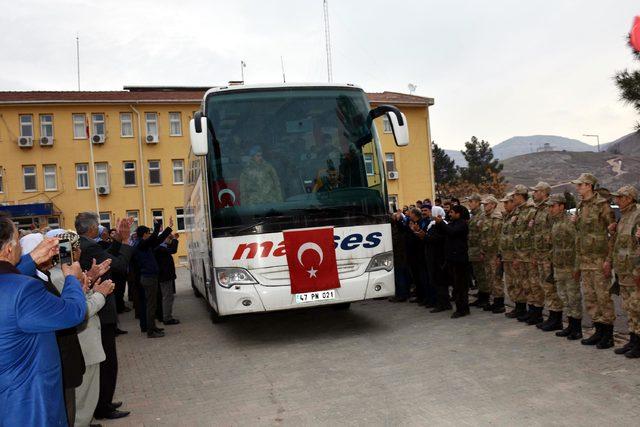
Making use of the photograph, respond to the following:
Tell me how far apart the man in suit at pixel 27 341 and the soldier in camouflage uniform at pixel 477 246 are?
7547 mm

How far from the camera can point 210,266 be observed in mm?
8398

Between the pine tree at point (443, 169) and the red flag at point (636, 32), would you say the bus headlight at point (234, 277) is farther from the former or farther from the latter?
the pine tree at point (443, 169)

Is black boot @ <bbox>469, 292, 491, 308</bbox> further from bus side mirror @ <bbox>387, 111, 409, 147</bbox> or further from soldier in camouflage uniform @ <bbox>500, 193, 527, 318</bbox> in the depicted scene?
bus side mirror @ <bbox>387, 111, 409, 147</bbox>

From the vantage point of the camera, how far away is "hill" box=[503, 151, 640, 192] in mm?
98938

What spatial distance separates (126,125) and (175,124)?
111 inches

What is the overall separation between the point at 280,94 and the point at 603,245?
457cm

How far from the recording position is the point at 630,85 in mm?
12797

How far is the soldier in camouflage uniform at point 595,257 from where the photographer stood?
702 cm

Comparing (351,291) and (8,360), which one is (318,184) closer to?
(351,291)

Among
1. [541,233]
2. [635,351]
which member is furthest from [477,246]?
[635,351]

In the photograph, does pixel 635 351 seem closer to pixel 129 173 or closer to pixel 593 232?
pixel 593 232

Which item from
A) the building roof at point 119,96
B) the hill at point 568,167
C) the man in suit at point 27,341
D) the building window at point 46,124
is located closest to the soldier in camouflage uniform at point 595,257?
the man in suit at point 27,341

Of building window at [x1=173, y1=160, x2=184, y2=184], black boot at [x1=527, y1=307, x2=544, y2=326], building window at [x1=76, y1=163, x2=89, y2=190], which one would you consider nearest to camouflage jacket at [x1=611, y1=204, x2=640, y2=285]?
black boot at [x1=527, y1=307, x2=544, y2=326]

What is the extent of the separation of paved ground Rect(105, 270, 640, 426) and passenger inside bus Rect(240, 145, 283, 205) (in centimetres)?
204
